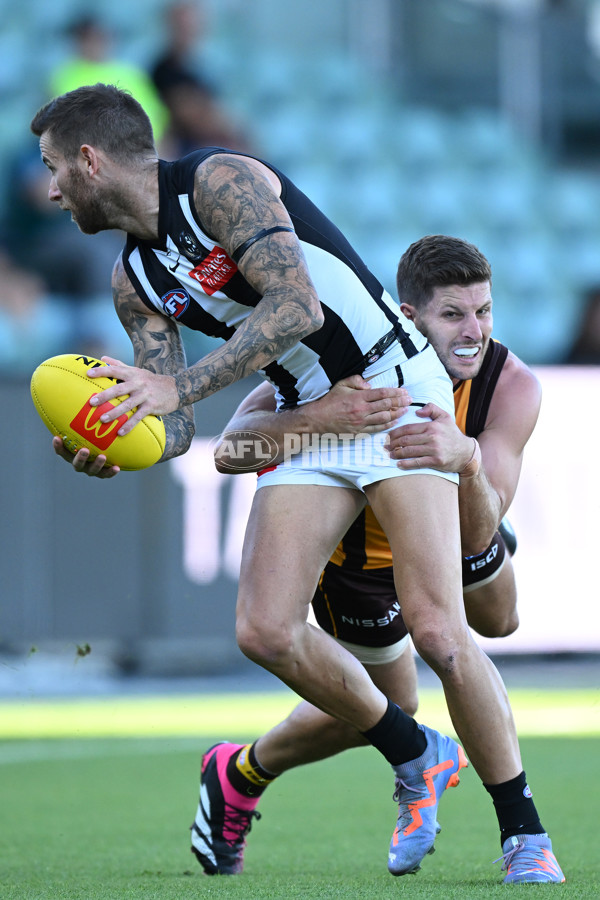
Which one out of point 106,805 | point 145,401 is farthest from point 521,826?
point 106,805

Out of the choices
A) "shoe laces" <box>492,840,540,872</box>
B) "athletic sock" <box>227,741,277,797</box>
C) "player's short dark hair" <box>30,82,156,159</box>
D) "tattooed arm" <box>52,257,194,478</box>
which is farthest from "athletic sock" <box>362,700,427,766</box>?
"player's short dark hair" <box>30,82,156,159</box>

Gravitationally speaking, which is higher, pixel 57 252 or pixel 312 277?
pixel 57 252

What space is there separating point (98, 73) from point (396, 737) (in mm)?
9368

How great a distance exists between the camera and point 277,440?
13.3ft

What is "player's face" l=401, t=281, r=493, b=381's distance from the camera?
4078 millimetres

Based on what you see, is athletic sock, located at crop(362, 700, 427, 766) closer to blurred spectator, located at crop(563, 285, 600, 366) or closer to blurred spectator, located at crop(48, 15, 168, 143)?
blurred spectator, located at crop(48, 15, 168, 143)

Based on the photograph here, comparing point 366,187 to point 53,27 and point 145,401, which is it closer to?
point 53,27

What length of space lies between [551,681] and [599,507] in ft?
4.41

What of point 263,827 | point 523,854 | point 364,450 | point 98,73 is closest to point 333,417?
point 364,450

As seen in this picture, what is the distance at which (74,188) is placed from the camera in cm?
373

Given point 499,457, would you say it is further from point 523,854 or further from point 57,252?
point 57,252

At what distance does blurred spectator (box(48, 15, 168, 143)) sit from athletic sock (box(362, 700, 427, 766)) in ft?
28.3

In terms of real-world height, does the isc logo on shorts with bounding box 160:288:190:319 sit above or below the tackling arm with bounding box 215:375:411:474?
above

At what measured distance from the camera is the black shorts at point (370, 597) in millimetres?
4355
